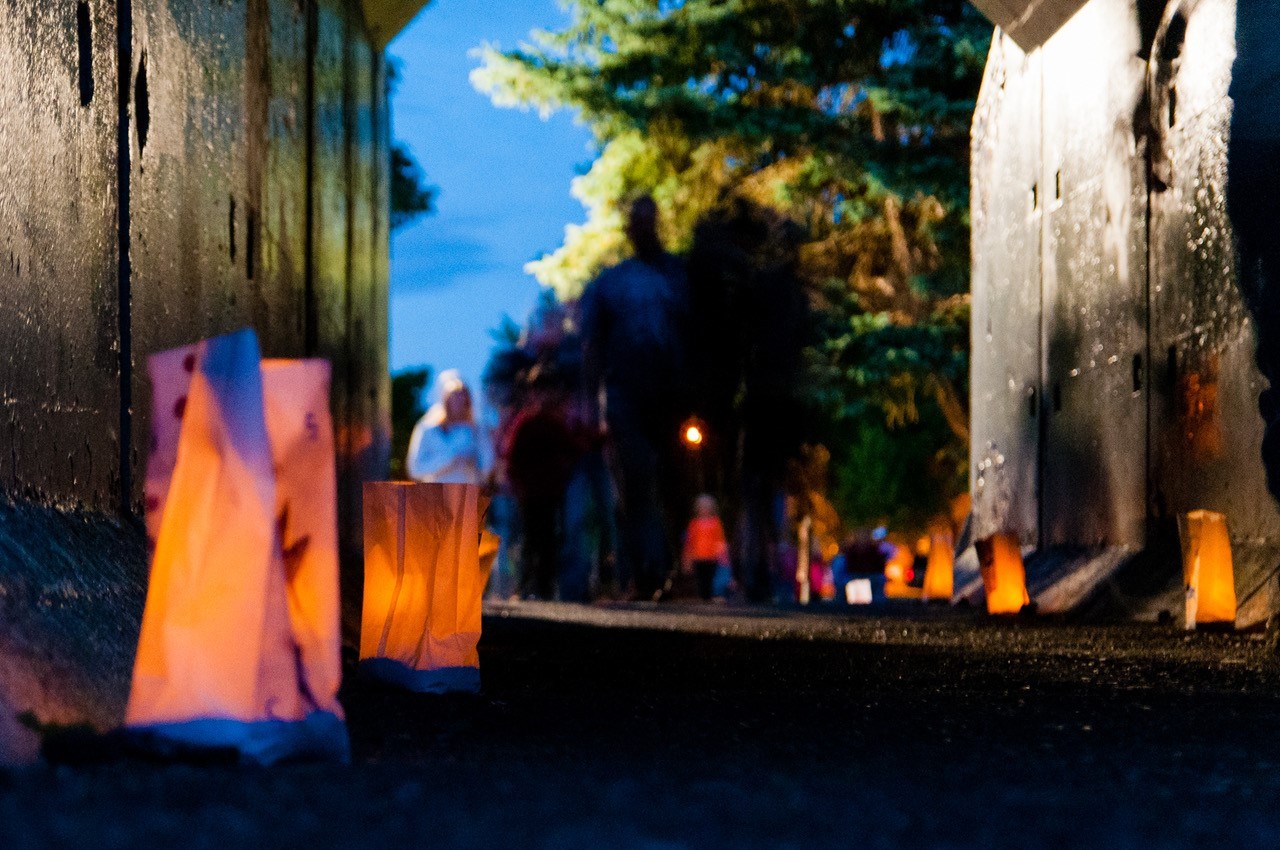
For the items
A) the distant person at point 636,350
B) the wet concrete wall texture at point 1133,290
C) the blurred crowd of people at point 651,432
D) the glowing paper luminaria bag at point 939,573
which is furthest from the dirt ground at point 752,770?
the glowing paper luminaria bag at point 939,573

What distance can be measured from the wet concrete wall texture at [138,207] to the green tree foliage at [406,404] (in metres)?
49.2

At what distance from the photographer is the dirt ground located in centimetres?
358

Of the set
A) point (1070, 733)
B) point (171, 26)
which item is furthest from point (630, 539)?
point (1070, 733)

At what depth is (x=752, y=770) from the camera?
4570 millimetres

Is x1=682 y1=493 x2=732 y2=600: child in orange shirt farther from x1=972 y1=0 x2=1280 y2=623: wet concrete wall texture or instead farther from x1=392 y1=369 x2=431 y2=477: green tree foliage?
x1=392 y1=369 x2=431 y2=477: green tree foliage

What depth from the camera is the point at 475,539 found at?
24.2ft

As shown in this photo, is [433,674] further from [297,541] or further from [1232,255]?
[1232,255]

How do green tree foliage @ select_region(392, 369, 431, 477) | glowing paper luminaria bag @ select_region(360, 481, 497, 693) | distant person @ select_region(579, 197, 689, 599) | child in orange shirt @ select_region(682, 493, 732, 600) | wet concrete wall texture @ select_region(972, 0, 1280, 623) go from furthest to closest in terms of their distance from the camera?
green tree foliage @ select_region(392, 369, 431, 477), child in orange shirt @ select_region(682, 493, 732, 600), distant person @ select_region(579, 197, 689, 599), wet concrete wall texture @ select_region(972, 0, 1280, 623), glowing paper luminaria bag @ select_region(360, 481, 497, 693)

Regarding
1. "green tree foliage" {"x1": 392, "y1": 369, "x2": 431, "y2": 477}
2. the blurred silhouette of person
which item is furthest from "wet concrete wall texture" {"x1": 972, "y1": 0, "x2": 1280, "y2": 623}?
"green tree foliage" {"x1": 392, "y1": 369, "x2": 431, "y2": 477}

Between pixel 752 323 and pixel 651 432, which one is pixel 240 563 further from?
Answer: pixel 752 323

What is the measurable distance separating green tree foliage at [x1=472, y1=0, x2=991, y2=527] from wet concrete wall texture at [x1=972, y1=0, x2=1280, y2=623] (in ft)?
21.4

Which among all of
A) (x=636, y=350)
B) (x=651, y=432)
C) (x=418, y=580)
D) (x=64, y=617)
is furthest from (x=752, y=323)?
(x=64, y=617)

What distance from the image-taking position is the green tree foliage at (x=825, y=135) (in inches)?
1016

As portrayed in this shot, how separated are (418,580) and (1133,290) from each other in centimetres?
782
